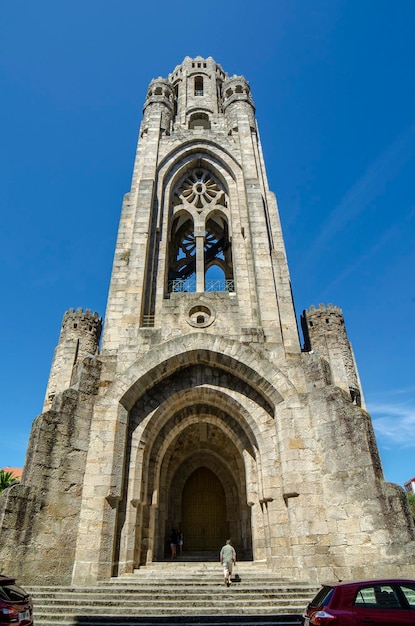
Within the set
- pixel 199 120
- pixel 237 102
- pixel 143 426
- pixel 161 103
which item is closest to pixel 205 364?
pixel 143 426

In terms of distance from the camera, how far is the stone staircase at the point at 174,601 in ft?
22.0

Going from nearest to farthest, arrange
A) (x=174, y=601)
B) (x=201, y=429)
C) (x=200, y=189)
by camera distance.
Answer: (x=174, y=601) → (x=201, y=429) → (x=200, y=189)

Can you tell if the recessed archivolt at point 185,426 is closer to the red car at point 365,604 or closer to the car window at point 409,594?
the red car at point 365,604

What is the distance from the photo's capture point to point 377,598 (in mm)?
4586

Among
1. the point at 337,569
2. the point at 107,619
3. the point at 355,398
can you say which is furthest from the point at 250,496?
the point at 355,398

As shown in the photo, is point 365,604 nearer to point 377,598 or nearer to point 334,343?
point 377,598

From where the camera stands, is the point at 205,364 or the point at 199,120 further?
the point at 199,120

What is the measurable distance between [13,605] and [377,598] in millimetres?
4510

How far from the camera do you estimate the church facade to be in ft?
29.2

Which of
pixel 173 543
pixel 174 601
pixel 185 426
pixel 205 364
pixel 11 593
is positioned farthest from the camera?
pixel 173 543

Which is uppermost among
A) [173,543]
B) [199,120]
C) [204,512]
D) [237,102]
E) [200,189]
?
[199,120]

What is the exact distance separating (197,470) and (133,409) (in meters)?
5.29

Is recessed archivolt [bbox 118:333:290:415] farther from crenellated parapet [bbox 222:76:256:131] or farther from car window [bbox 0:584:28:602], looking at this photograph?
crenellated parapet [bbox 222:76:256:131]

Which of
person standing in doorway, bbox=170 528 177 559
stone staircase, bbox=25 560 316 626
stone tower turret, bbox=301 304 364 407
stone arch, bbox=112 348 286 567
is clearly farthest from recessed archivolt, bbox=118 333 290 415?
stone tower turret, bbox=301 304 364 407
